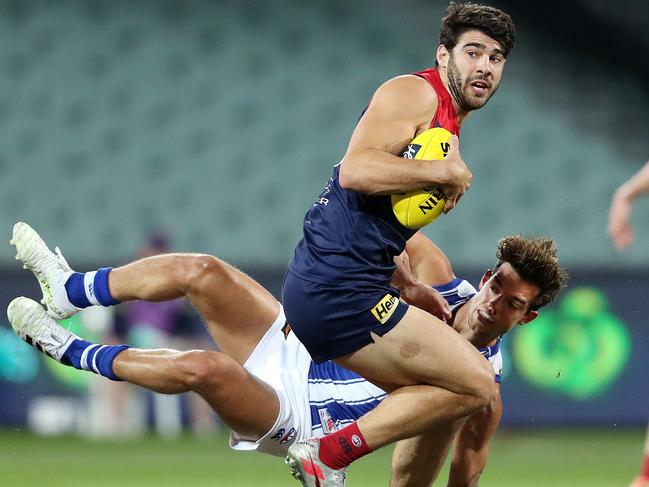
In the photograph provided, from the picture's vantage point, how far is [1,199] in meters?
15.6

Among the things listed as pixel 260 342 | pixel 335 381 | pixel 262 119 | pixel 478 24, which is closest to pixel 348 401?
pixel 335 381

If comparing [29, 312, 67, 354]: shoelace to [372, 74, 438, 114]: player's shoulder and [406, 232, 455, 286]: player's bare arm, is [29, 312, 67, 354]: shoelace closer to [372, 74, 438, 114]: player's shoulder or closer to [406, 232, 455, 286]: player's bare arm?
[406, 232, 455, 286]: player's bare arm

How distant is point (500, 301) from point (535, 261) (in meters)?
0.27

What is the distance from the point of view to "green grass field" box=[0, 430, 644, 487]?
31.9 feet

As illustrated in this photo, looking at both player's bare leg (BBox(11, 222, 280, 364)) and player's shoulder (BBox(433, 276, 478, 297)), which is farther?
player's shoulder (BBox(433, 276, 478, 297))

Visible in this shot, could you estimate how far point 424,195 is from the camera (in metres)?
5.98

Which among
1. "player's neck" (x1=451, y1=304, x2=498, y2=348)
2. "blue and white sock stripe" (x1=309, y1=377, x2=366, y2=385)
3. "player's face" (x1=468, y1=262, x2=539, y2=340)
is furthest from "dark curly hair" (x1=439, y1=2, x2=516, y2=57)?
"blue and white sock stripe" (x1=309, y1=377, x2=366, y2=385)

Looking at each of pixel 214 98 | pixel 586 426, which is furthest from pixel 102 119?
pixel 586 426

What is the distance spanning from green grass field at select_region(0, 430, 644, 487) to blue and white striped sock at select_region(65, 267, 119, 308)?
2.90m

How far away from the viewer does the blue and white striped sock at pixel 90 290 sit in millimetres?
6723

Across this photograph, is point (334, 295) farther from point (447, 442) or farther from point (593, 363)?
point (593, 363)

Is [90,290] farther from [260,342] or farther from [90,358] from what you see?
[260,342]

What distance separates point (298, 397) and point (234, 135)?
30.2 ft

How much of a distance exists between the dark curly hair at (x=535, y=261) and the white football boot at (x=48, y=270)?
2.23 meters
